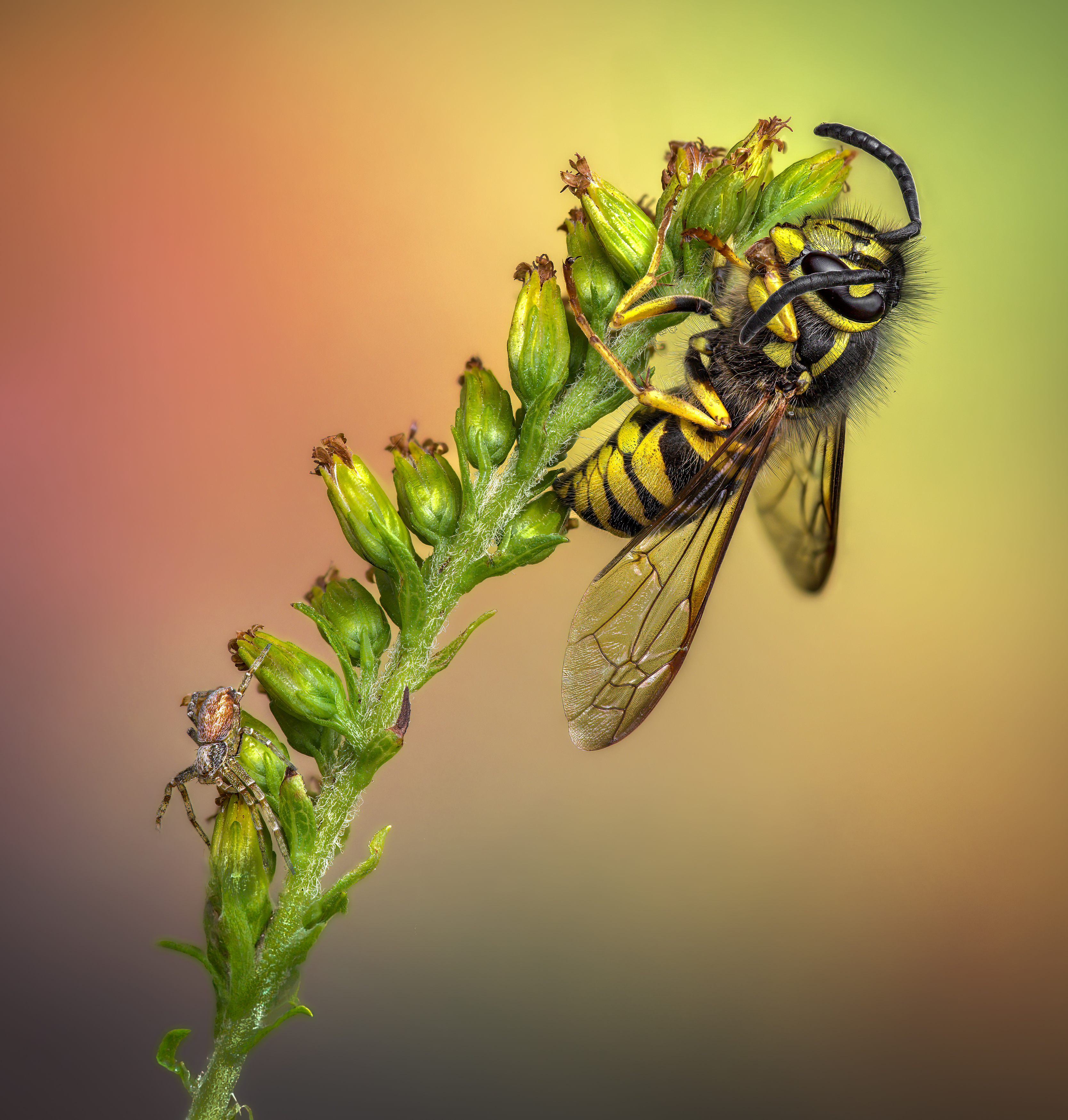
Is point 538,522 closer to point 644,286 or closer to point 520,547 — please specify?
point 520,547

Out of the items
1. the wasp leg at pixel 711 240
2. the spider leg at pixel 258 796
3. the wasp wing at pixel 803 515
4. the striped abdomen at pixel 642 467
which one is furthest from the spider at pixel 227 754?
the wasp wing at pixel 803 515

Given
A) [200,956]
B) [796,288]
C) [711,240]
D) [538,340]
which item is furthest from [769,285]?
[200,956]

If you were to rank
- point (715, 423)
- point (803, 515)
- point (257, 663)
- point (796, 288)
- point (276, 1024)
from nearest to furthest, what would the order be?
point (276, 1024) → point (257, 663) → point (796, 288) → point (715, 423) → point (803, 515)

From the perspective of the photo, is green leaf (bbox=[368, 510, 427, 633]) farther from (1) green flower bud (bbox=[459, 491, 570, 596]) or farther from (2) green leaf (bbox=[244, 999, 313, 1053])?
(2) green leaf (bbox=[244, 999, 313, 1053])

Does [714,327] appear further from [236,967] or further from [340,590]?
[236,967]

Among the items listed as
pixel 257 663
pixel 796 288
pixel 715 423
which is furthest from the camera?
pixel 715 423
